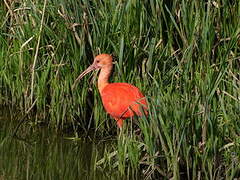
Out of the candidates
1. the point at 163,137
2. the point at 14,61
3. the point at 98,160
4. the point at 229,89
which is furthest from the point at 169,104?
the point at 14,61

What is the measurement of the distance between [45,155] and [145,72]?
114cm

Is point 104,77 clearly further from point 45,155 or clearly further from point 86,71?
point 45,155

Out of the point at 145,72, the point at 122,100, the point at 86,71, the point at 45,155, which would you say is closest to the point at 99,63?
the point at 86,71

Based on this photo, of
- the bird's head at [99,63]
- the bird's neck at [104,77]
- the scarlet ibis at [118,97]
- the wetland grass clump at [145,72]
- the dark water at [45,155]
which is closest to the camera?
the wetland grass clump at [145,72]

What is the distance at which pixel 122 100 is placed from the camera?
6.04 meters

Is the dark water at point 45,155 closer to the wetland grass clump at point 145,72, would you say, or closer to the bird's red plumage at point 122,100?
the wetland grass clump at point 145,72

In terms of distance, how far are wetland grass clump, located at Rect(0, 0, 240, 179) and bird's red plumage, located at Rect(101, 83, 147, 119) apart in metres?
0.11

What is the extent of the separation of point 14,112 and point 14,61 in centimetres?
50

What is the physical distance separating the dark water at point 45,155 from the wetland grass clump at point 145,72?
0.13 metres

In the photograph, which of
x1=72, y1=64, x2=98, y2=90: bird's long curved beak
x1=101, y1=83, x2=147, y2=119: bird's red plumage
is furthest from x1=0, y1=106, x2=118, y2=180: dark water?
x1=72, y1=64, x2=98, y2=90: bird's long curved beak

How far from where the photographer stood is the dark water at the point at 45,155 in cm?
611

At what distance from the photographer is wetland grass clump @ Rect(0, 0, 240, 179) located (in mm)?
5355

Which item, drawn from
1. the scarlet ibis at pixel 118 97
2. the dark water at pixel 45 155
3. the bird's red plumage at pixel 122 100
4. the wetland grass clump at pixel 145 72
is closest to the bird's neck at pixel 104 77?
the scarlet ibis at pixel 118 97

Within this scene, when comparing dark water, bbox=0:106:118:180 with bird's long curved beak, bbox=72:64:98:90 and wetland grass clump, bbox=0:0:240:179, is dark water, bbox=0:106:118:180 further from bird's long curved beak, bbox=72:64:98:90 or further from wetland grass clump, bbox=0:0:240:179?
bird's long curved beak, bbox=72:64:98:90
